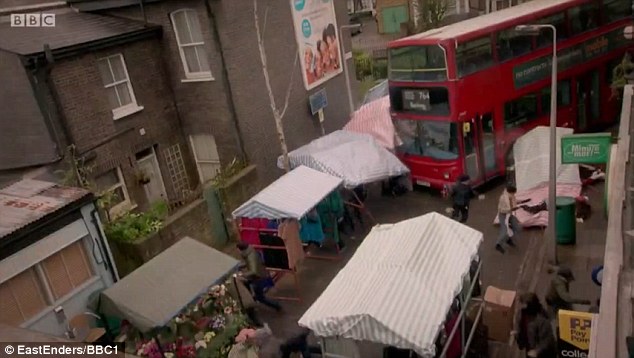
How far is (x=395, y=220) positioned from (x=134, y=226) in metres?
7.09

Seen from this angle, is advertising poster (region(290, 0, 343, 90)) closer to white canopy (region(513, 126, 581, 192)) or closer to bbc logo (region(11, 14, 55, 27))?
white canopy (region(513, 126, 581, 192))

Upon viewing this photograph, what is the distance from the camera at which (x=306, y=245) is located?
1430cm

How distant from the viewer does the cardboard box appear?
938 centimetres

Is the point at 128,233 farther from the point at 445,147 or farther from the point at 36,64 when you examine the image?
the point at 445,147

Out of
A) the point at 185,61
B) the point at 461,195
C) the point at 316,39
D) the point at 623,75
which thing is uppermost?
the point at 185,61

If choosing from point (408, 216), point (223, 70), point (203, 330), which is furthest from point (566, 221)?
point (223, 70)

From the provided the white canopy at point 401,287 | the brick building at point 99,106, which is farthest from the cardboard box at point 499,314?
the brick building at point 99,106

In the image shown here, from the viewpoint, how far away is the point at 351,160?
14.7 m

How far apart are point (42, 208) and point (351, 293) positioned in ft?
19.5

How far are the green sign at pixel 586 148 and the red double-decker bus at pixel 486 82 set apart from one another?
359cm

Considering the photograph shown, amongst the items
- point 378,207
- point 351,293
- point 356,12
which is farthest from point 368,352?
point 356,12

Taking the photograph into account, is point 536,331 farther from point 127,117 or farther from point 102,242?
point 127,117

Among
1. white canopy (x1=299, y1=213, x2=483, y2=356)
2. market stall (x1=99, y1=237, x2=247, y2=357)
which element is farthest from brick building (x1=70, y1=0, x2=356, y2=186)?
white canopy (x1=299, y1=213, x2=483, y2=356)

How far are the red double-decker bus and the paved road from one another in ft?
2.29
